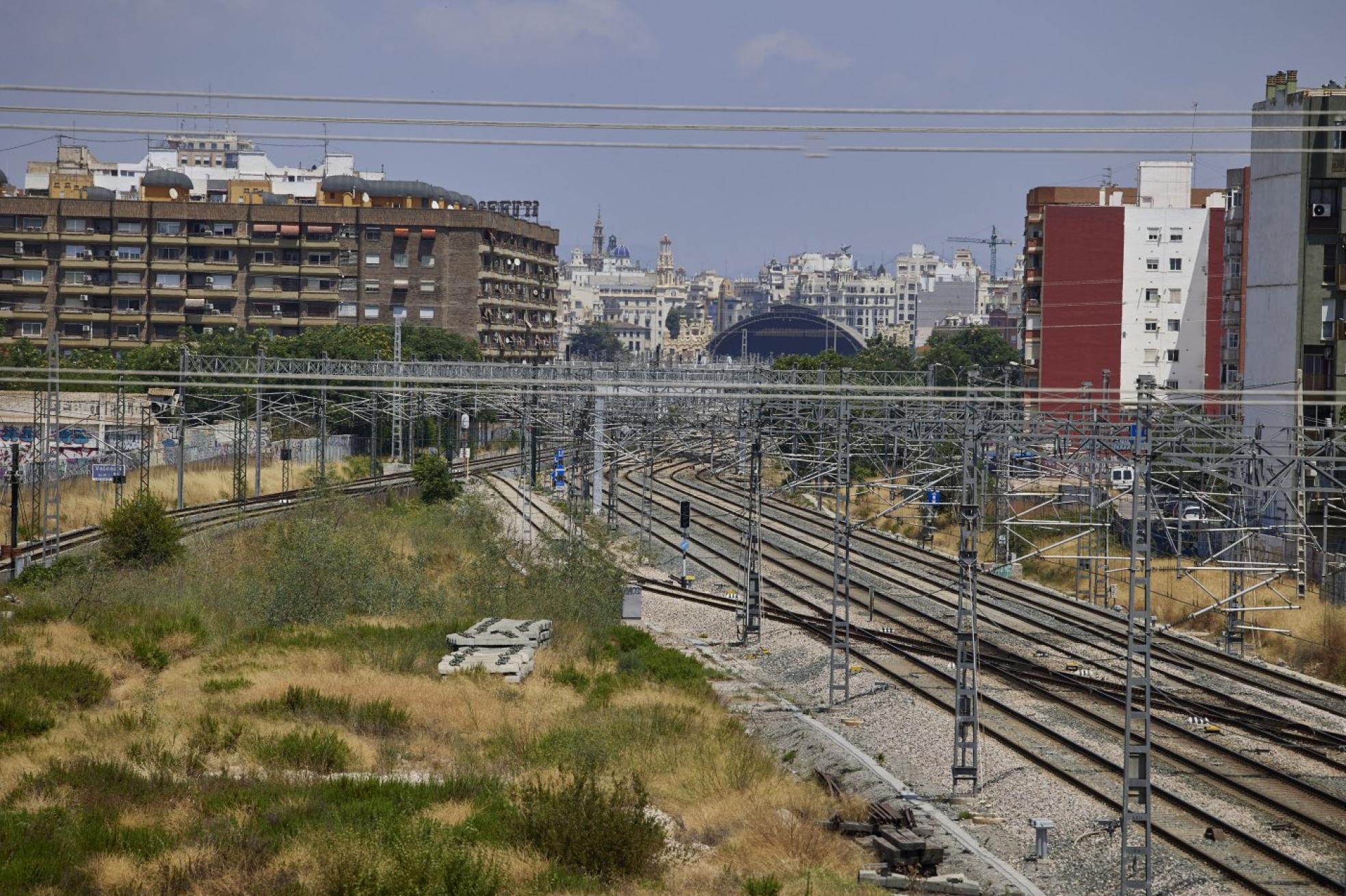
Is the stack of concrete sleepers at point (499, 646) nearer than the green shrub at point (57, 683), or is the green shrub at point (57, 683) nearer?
the green shrub at point (57, 683)

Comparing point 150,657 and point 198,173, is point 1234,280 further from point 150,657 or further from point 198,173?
point 198,173

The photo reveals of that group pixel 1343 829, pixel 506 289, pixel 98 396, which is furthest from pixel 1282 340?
pixel 506 289

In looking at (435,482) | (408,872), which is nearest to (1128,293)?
(435,482)

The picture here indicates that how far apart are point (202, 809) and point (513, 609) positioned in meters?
11.5

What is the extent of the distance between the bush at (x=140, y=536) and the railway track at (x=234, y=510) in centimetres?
172

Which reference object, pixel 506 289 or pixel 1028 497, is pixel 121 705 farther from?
pixel 506 289

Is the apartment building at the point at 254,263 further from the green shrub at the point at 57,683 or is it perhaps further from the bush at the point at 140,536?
the green shrub at the point at 57,683

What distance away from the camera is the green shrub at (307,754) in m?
13.5

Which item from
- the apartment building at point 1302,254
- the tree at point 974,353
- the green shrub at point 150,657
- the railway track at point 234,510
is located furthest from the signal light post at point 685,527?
the tree at point 974,353

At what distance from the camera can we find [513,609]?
23.0 metres

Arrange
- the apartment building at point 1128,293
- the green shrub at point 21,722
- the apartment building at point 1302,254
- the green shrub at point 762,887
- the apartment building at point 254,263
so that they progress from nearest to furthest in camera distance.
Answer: the green shrub at point 762,887, the green shrub at point 21,722, the apartment building at point 1302,254, the apartment building at point 1128,293, the apartment building at point 254,263

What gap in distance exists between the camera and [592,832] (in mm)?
10812

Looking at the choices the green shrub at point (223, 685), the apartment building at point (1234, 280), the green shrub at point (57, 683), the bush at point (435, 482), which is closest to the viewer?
the green shrub at point (57, 683)

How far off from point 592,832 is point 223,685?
7436mm
